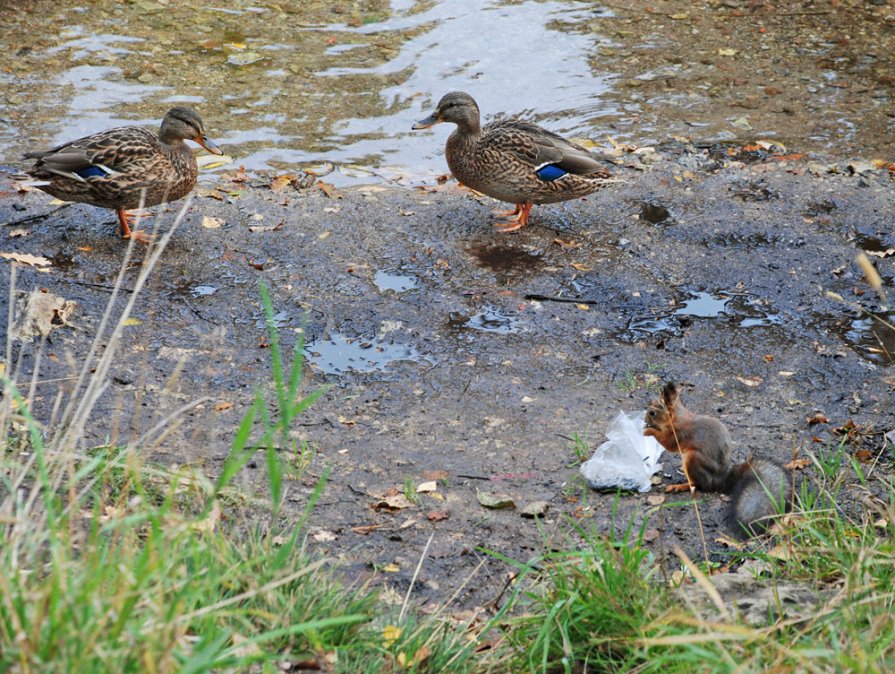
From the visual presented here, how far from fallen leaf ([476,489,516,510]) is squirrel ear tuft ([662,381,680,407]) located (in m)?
0.86

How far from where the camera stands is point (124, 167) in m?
6.62

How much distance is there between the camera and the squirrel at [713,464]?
13.1ft

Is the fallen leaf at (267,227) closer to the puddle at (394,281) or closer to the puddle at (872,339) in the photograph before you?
the puddle at (394,281)

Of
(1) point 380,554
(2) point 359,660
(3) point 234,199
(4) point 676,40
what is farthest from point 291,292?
(4) point 676,40

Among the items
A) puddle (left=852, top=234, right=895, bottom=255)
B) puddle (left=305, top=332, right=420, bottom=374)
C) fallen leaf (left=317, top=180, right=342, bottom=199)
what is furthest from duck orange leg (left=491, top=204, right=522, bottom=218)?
puddle (left=852, top=234, right=895, bottom=255)

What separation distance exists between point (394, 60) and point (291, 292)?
515 centimetres

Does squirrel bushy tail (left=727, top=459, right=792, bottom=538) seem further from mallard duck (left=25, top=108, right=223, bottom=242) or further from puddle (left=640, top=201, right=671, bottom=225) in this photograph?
mallard duck (left=25, top=108, right=223, bottom=242)

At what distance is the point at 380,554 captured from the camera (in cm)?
397

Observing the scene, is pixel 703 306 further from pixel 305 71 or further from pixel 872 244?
pixel 305 71

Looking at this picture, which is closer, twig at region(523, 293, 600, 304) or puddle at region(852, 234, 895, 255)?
twig at region(523, 293, 600, 304)

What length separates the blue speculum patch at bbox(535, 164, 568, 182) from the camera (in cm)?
697

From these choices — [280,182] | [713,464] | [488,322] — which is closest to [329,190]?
[280,182]

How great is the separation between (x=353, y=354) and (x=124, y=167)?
7.55ft

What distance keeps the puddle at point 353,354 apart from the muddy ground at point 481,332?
0.01 meters
